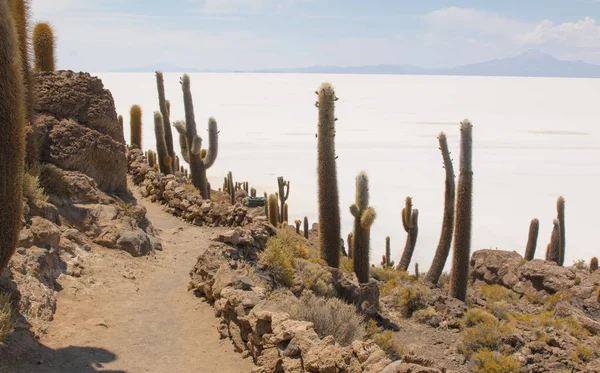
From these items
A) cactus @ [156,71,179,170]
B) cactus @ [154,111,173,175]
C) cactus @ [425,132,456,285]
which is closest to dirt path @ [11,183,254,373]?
cactus @ [425,132,456,285]

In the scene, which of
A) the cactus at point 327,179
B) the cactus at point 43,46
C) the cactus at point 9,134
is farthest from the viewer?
the cactus at point 43,46

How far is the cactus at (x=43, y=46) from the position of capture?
1331 cm

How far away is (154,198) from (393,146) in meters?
45.1

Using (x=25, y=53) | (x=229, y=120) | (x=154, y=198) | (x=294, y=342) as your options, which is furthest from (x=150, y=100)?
(x=294, y=342)

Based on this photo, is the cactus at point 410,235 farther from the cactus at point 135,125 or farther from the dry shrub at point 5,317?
the dry shrub at point 5,317

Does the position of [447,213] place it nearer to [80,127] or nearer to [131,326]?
[80,127]

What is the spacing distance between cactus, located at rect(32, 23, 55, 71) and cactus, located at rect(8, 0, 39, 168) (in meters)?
2.31

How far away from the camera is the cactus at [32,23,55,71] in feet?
43.7

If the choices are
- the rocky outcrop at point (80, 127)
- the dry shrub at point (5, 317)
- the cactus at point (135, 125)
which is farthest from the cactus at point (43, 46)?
the cactus at point (135, 125)

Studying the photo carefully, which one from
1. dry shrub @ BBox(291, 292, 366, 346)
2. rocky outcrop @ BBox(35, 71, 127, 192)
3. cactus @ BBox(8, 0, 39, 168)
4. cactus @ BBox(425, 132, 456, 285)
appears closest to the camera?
dry shrub @ BBox(291, 292, 366, 346)

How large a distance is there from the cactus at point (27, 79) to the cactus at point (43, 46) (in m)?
2.31

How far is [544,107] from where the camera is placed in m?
107

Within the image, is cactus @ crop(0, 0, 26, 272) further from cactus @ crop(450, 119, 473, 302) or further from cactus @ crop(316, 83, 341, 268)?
cactus @ crop(450, 119, 473, 302)

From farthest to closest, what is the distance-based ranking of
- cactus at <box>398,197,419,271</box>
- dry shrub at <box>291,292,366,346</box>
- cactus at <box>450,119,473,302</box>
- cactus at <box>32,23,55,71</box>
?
cactus at <box>398,197,419,271</box>, cactus at <box>450,119,473,302</box>, cactus at <box>32,23,55,71</box>, dry shrub at <box>291,292,366,346</box>
